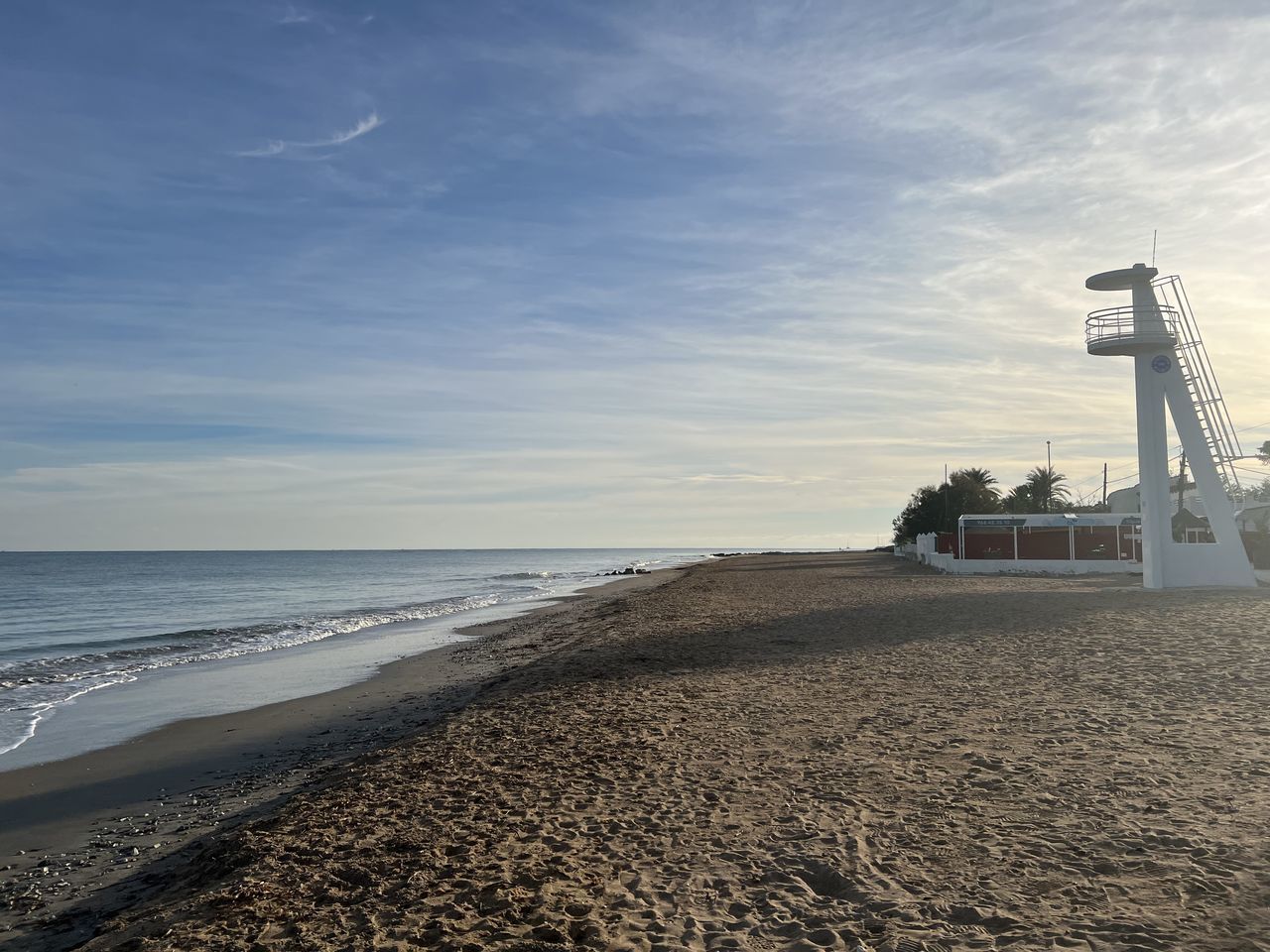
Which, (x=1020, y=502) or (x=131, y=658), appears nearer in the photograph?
(x=131, y=658)

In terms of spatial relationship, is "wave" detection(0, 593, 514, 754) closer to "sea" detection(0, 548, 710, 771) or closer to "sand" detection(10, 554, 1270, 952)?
"sea" detection(0, 548, 710, 771)

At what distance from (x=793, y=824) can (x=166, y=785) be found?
21.4 feet

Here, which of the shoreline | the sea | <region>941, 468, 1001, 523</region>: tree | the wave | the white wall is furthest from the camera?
<region>941, 468, 1001, 523</region>: tree

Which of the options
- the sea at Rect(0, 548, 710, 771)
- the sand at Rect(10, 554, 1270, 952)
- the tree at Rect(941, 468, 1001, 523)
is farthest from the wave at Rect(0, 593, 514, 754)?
the tree at Rect(941, 468, 1001, 523)

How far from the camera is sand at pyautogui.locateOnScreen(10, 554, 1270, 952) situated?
180 inches

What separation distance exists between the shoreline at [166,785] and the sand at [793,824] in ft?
1.65

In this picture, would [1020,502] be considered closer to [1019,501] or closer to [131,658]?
[1019,501]

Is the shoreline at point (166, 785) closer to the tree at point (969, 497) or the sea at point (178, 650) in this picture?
the sea at point (178, 650)

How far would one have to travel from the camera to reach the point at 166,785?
9.04 meters

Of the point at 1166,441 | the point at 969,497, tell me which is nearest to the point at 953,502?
Answer: the point at 969,497

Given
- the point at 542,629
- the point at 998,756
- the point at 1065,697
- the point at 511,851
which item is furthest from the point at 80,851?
the point at 542,629

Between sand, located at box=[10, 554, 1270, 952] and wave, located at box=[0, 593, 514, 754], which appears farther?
wave, located at box=[0, 593, 514, 754]

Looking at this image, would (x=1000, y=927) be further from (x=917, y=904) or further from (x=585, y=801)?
(x=585, y=801)

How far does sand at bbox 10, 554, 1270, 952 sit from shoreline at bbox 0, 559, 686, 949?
50 cm
